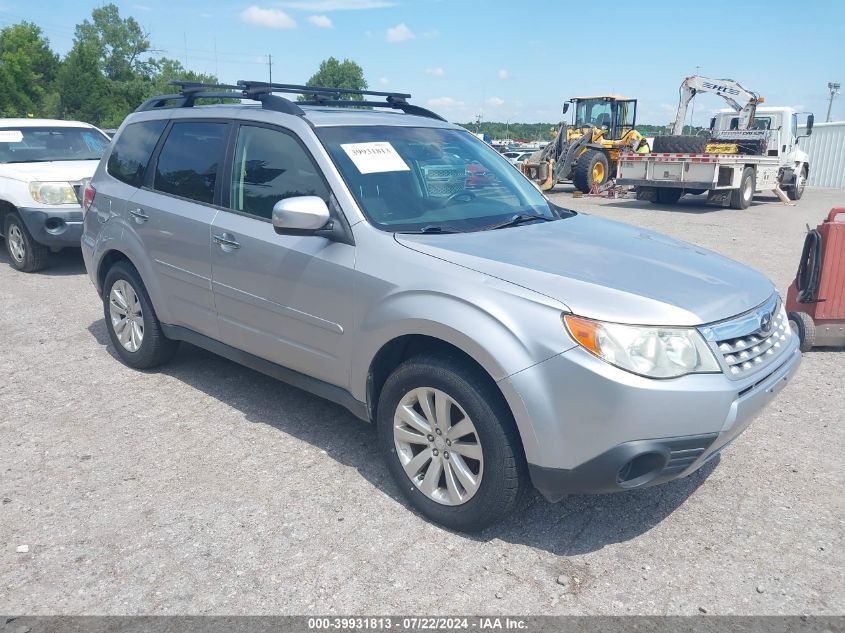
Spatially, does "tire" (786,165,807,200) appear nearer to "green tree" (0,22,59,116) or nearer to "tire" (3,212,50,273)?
"tire" (3,212,50,273)

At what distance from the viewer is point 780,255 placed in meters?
10.7

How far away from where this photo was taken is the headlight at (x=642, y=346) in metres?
2.69

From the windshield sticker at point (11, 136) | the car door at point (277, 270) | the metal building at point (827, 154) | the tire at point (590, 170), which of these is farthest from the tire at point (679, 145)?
the metal building at point (827, 154)

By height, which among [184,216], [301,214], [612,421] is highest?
[301,214]

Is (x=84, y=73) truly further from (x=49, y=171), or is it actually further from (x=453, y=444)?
(x=453, y=444)

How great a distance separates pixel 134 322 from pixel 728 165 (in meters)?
15.3

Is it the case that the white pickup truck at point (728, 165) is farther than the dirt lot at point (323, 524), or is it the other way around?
the white pickup truck at point (728, 165)

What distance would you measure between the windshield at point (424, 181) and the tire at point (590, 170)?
17.3 metres

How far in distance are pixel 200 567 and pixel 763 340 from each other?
104 inches

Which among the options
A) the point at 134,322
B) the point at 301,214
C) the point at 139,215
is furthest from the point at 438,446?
the point at 134,322

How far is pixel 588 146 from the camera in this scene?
70.3 feet

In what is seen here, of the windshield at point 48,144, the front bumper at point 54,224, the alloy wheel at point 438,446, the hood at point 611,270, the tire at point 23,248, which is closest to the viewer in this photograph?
the hood at point 611,270

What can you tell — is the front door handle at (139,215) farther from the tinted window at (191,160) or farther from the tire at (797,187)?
the tire at (797,187)

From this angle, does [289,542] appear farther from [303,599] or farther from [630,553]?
[630,553]
